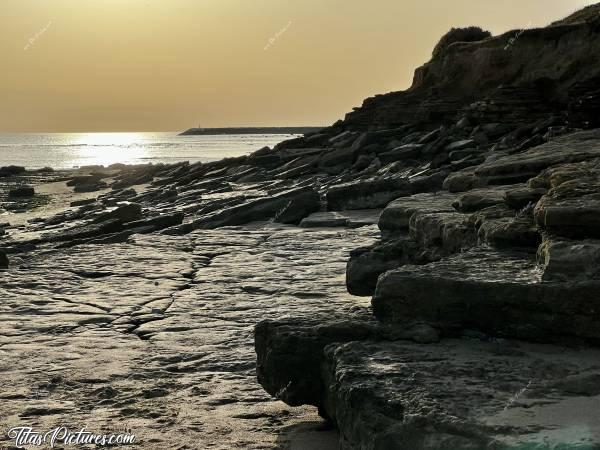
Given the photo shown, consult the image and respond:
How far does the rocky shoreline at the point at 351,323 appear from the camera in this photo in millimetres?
2666

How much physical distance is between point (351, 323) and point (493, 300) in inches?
26.3

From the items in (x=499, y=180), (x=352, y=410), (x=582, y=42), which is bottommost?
(x=352, y=410)

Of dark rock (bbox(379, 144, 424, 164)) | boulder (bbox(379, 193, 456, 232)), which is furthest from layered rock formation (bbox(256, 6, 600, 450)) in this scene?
dark rock (bbox(379, 144, 424, 164))

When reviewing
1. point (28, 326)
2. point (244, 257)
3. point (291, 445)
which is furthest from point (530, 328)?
point (244, 257)

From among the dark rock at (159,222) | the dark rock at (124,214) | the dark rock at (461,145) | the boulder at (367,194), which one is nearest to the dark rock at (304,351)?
the boulder at (367,194)

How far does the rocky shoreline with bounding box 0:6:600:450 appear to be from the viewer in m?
2.67

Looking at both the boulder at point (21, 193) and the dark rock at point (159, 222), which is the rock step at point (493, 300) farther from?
the boulder at point (21, 193)

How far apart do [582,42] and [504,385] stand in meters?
20.4

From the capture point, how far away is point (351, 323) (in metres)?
3.49

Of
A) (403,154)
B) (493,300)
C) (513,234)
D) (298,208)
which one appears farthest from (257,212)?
(493,300)

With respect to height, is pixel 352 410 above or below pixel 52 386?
above

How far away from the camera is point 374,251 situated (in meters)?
5.92

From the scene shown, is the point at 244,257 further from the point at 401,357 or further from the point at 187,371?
the point at 401,357

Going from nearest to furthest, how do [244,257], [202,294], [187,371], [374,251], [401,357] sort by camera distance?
[401,357] → [187,371] → [374,251] → [202,294] → [244,257]
